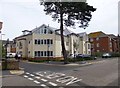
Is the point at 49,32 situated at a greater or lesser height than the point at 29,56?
greater

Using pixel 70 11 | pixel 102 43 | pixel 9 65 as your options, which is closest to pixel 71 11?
pixel 70 11

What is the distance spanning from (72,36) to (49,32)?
13.7 m

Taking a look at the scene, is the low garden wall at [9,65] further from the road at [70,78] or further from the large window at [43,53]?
the large window at [43,53]

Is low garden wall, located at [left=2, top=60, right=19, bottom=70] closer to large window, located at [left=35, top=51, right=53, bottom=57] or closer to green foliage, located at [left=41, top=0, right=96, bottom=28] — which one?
green foliage, located at [left=41, top=0, right=96, bottom=28]

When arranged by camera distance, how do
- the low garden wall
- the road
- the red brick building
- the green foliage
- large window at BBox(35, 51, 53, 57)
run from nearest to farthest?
the road → the low garden wall → the green foliage → large window at BBox(35, 51, 53, 57) → the red brick building

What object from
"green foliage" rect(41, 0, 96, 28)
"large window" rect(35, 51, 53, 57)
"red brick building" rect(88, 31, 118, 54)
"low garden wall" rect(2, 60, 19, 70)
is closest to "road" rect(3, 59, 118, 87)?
"low garden wall" rect(2, 60, 19, 70)

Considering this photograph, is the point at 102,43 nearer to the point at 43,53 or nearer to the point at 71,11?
the point at 43,53

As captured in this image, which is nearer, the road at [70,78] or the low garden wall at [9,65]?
the road at [70,78]

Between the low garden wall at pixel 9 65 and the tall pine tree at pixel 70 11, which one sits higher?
the tall pine tree at pixel 70 11

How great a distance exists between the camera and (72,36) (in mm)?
83562

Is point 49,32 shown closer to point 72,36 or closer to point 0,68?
point 72,36

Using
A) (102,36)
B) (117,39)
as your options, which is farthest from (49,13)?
(117,39)

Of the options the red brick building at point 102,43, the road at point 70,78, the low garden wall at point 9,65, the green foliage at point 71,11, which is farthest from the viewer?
the red brick building at point 102,43

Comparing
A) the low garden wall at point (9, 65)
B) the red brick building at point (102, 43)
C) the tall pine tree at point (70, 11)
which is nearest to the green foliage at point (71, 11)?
the tall pine tree at point (70, 11)
